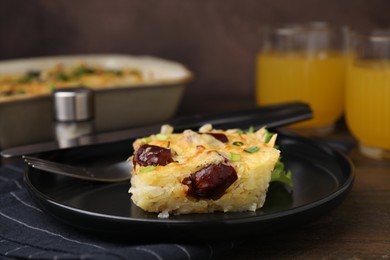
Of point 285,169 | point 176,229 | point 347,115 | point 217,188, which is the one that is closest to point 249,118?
point 285,169

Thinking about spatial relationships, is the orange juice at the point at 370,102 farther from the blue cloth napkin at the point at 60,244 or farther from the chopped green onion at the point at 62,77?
the chopped green onion at the point at 62,77

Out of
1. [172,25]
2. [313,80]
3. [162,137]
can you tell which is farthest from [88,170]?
[172,25]

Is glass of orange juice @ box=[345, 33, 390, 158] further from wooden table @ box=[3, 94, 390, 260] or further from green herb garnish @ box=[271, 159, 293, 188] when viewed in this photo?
green herb garnish @ box=[271, 159, 293, 188]

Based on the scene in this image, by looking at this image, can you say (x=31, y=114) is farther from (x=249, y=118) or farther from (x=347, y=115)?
(x=347, y=115)

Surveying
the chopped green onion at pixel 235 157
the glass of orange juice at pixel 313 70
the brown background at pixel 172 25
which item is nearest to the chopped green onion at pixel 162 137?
the chopped green onion at pixel 235 157

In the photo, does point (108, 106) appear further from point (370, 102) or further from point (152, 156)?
point (370, 102)
